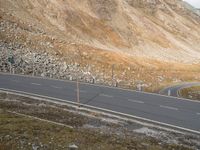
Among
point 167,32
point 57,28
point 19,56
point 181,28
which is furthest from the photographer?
point 181,28

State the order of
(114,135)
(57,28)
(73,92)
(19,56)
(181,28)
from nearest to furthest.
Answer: (114,135) < (73,92) < (19,56) < (57,28) < (181,28)

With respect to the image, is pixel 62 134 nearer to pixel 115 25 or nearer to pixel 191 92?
pixel 191 92

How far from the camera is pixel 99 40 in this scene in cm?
8656

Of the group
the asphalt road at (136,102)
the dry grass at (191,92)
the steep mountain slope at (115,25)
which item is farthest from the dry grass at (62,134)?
the steep mountain slope at (115,25)

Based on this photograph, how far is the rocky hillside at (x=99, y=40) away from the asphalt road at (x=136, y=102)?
15011 millimetres

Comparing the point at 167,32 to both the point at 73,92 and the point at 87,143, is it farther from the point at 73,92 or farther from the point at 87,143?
the point at 87,143

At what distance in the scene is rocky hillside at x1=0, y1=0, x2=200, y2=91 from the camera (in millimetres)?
58987

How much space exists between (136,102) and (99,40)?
6163cm

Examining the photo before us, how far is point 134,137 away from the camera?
54.1ft

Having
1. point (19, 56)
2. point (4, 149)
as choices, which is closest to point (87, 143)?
point (4, 149)

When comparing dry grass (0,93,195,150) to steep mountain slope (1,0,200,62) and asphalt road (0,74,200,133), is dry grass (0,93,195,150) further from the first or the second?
steep mountain slope (1,0,200,62)

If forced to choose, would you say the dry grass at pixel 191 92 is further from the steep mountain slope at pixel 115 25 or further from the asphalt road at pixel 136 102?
the steep mountain slope at pixel 115 25

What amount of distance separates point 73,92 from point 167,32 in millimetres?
97704

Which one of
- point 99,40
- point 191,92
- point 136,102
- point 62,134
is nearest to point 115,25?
point 99,40
